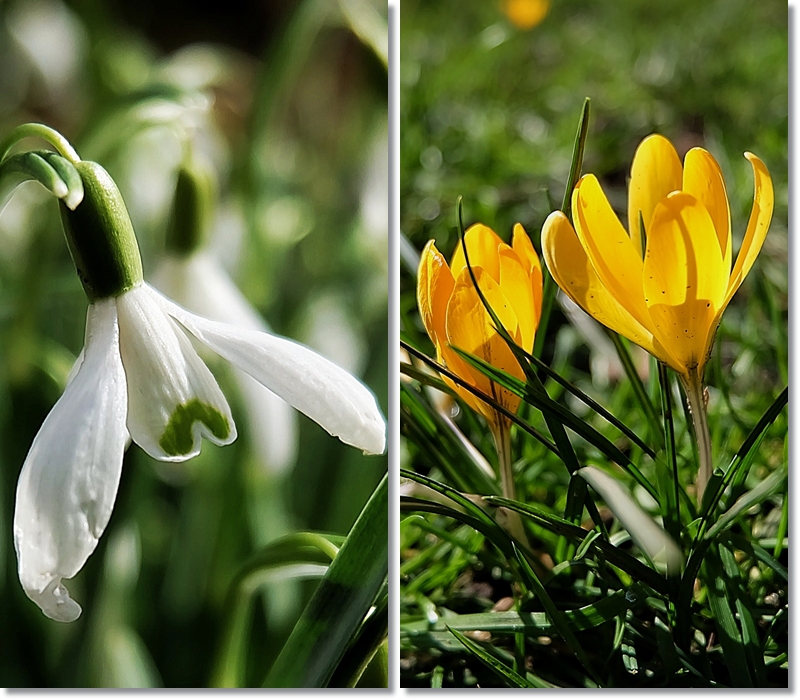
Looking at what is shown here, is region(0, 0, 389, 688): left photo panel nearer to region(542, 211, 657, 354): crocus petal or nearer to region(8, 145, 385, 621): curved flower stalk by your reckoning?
region(8, 145, 385, 621): curved flower stalk

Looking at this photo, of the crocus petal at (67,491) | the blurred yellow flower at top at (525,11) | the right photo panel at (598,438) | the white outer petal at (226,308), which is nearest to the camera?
the crocus petal at (67,491)

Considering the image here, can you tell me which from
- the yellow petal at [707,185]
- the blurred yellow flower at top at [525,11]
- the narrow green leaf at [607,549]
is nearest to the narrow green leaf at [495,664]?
the narrow green leaf at [607,549]

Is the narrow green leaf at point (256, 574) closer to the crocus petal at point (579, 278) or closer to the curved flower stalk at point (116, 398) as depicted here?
the curved flower stalk at point (116, 398)

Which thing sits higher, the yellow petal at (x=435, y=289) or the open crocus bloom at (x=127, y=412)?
the yellow petal at (x=435, y=289)

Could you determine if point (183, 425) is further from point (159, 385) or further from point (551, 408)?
point (551, 408)

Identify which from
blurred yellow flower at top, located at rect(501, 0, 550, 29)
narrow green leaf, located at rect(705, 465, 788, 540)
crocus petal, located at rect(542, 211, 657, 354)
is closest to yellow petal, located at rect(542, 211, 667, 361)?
crocus petal, located at rect(542, 211, 657, 354)

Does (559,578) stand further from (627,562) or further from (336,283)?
(336,283)
